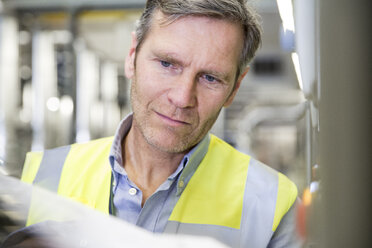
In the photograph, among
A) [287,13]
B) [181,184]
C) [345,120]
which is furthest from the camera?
[181,184]

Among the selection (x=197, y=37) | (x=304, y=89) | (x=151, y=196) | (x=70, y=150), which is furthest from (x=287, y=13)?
(x=70, y=150)

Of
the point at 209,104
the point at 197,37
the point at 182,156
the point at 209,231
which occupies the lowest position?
the point at 209,231

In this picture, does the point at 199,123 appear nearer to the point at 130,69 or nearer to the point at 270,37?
the point at 130,69

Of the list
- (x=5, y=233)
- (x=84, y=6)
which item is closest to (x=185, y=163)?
(x=5, y=233)

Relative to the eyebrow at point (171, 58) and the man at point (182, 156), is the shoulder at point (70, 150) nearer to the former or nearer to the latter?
the man at point (182, 156)

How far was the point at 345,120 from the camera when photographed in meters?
0.22

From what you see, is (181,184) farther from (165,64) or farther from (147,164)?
(165,64)

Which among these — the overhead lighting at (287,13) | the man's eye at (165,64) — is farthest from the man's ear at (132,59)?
the overhead lighting at (287,13)

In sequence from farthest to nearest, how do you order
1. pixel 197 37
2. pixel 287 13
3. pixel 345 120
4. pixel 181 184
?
pixel 181 184, pixel 197 37, pixel 287 13, pixel 345 120

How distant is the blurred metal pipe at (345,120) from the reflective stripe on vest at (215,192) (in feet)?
1.51

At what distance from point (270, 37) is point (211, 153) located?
13.6ft

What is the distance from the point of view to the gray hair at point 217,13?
1.96 feet

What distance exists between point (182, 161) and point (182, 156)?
0.03 meters

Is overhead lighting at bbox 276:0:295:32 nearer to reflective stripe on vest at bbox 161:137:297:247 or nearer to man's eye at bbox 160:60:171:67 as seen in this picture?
man's eye at bbox 160:60:171:67
